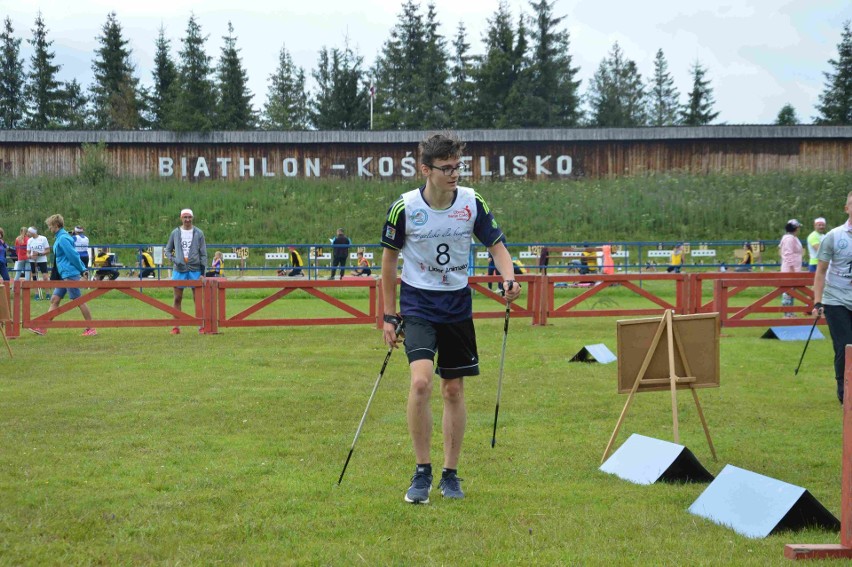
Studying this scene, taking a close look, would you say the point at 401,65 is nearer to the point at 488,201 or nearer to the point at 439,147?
the point at 488,201

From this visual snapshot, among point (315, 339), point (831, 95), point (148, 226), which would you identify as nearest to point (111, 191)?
point (148, 226)

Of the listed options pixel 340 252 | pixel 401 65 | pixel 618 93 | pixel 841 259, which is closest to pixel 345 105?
pixel 401 65

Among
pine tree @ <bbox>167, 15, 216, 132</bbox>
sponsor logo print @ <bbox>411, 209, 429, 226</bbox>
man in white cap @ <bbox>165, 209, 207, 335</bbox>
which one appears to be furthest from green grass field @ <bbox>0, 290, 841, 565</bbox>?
pine tree @ <bbox>167, 15, 216, 132</bbox>

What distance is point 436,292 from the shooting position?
5902mm

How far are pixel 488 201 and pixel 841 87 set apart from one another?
1706 inches

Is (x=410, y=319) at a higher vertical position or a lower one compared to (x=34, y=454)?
A: higher

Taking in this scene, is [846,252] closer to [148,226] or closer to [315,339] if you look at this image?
[315,339]

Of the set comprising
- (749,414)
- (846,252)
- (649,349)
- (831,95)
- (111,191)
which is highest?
(831,95)

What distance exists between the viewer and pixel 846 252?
8.84 m

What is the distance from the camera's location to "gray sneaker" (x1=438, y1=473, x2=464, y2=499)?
5898mm

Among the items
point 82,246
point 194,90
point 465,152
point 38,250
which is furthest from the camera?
point 194,90

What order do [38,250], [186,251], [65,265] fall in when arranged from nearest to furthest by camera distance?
[186,251]
[65,265]
[38,250]

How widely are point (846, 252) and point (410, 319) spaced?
478 cm

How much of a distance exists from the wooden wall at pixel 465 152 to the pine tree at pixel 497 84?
20.2 metres
